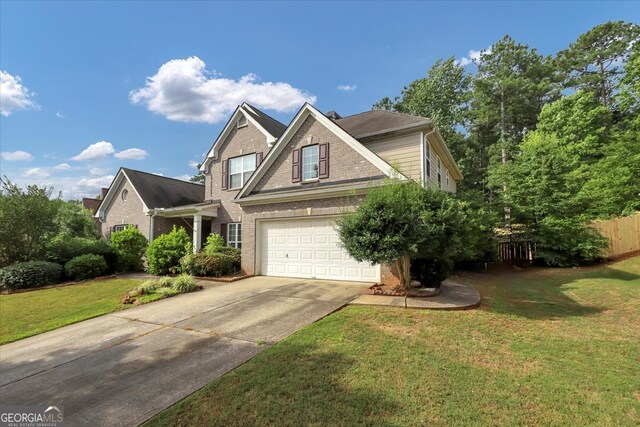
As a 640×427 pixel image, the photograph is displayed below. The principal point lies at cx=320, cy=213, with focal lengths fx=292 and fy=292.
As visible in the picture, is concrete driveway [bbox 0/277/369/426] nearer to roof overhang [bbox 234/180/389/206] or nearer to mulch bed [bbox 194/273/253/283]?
mulch bed [bbox 194/273/253/283]

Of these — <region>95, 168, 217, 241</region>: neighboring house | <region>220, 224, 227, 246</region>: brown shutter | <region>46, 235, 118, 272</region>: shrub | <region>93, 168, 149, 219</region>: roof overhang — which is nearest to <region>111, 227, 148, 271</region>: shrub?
<region>46, 235, 118, 272</region>: shrub

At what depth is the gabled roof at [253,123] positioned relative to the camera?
1599cm

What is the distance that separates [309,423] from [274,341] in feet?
7.45

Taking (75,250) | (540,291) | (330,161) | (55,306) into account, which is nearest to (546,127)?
(540,291)

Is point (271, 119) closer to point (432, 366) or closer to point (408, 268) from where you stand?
point (408, 268)

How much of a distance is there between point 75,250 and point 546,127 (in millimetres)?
33144

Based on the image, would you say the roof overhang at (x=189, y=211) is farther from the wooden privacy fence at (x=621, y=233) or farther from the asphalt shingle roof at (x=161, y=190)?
the wooden privacy fence at (x=621, y=233)

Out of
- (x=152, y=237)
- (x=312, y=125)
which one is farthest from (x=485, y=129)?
(x=152, y=237)

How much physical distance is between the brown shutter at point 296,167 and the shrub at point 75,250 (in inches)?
412

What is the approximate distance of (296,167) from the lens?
12195mm

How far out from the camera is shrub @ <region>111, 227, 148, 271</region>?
49.5ft

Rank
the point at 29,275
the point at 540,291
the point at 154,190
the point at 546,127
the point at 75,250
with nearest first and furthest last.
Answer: the point at 540,291 < the point at 29,275 < the point at 75,250 < the point at 154,190 < the point at 546,127

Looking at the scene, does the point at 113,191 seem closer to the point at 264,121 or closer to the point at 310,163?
the point at 264,121

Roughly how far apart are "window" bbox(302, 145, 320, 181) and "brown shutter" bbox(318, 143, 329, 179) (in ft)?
0.55
